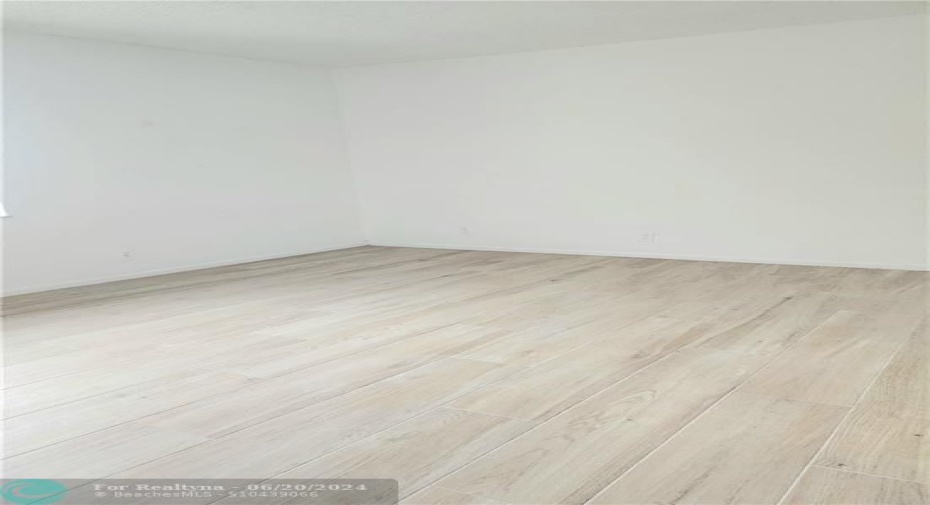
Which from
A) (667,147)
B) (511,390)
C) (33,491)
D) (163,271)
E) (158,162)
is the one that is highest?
(158,162)

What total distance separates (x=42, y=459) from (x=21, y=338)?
268cm

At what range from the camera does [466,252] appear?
8.83m

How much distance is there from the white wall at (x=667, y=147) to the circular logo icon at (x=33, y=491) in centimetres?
612

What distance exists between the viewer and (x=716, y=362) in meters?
3.77

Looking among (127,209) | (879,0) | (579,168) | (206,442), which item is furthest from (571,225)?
(206,442)

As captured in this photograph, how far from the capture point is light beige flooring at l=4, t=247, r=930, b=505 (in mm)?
2521

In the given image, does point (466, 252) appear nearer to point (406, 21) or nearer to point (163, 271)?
point (406, 21)

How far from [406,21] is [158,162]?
3157 mm

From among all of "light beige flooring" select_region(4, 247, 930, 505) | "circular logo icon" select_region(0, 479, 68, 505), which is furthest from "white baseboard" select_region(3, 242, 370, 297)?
"circular logo icon" select_region(0, 479, 68, 505)

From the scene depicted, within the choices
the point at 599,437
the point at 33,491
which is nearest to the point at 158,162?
the point at 33,491

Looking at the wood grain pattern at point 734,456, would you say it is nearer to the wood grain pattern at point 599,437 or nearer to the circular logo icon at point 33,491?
the wood grain pattern at point 599,437

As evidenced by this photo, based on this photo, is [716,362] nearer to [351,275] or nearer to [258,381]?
[258,381]

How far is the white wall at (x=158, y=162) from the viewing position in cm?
702

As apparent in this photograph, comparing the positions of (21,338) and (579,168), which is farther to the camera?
(579,168)
